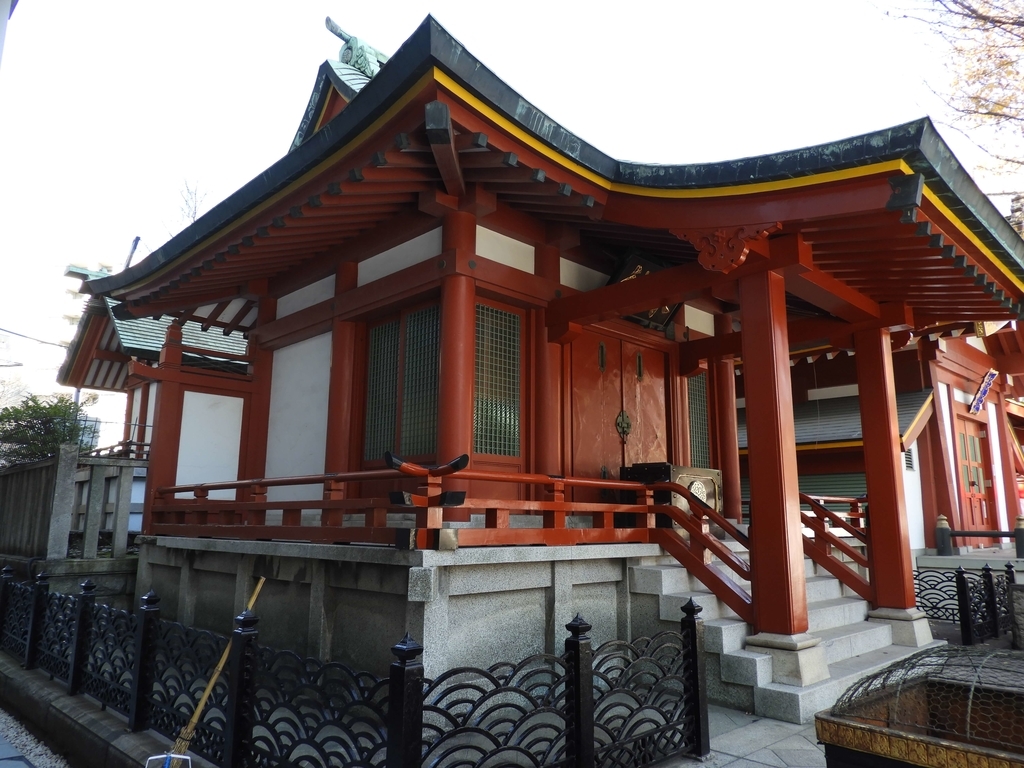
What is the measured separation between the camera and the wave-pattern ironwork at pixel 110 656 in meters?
5.62

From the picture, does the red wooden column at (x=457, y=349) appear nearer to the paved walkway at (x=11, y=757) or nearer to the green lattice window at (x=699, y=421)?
the paved walkway at (x=11, y=757)

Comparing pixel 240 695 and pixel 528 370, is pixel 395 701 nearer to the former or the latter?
pixel 240 695

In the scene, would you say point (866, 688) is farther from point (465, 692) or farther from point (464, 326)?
point (464, 326)

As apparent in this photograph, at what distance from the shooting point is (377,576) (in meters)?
5.63

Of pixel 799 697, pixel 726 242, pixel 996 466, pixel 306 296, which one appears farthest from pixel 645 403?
pixel 996 466

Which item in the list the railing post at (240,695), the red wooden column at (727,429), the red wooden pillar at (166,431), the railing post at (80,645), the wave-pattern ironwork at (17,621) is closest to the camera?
the railing post at (240,695)

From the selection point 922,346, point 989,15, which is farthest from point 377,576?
point 922,346

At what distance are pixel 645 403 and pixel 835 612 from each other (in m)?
3.41

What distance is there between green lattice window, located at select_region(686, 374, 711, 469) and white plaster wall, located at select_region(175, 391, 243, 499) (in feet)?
22.1

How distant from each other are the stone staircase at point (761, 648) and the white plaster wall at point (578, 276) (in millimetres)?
3405

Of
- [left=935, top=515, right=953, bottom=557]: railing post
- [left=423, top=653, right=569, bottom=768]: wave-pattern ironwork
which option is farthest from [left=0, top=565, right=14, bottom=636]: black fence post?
[left=935, top=515, right=953, bottom=557]: railing post

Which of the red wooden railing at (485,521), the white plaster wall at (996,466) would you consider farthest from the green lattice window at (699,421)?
the white plaster wall at (996,466)

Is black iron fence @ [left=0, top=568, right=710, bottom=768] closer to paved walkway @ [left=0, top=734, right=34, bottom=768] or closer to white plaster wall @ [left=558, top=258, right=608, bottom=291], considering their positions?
paved walkway @ [left=0, top=734, right=34, bottom=768]

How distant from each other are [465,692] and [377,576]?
1120 mm
